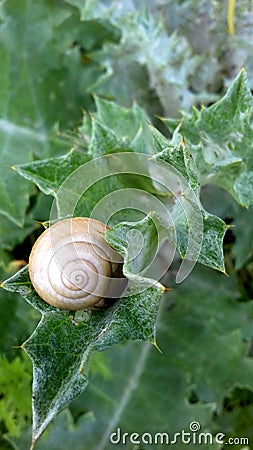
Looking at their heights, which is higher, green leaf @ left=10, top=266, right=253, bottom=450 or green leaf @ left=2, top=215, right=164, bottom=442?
green leaf @ left=2, top=215, right=164, bottom=442

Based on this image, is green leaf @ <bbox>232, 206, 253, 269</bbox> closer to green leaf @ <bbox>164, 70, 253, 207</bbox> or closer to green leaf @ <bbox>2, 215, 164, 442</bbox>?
green leaf @ <bbox>164, 70, 253, 207</bbox>

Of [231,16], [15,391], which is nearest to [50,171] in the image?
[15,391]

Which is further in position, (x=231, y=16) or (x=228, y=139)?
(x=231, y=16)

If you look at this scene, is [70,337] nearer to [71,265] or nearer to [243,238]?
[71,265]

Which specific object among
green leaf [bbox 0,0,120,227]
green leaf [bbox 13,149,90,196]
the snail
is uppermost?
the snail

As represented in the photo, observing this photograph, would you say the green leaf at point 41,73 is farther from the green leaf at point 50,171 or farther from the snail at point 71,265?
the snail at point 71,265

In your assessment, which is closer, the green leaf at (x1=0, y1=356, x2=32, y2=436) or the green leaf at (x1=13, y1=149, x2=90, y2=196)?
the green leaf at (x1=13, y1=149, x2=90, y2=196)

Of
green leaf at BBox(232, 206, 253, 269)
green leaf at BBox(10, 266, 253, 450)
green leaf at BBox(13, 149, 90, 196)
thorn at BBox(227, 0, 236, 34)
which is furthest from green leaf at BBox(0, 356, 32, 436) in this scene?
thorn at BBox(227, 0, 236, 34)

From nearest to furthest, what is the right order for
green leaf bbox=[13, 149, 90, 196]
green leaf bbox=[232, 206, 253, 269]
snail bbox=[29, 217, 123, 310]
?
snail bbox=[29, 217, 123, 310] → green leaf bbox=[13, 149, 90, 196] → green leaf bbox=[232, 206, 253, 269]

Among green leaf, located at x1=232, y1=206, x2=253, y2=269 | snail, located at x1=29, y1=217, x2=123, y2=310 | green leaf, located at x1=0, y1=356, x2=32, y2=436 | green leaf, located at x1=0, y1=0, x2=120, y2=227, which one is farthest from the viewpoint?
green leaf, located at x1=0, y1=0, x2=120, y2=227

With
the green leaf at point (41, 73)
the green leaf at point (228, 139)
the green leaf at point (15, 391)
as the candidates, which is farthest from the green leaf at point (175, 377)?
the green leaf at point (41, 73)
